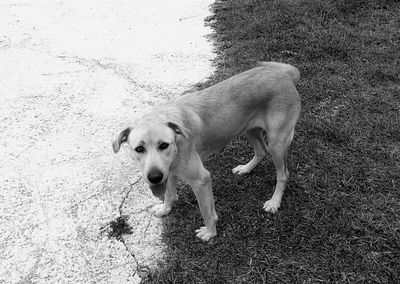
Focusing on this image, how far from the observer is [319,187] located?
4.35 metres

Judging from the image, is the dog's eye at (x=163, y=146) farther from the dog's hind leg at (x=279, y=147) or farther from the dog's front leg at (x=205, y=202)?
the dog's hind leg at (x=279, y=147)

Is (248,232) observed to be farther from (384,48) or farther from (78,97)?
(384,48)

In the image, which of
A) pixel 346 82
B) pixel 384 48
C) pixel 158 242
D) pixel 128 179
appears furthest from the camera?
pixel 384 48

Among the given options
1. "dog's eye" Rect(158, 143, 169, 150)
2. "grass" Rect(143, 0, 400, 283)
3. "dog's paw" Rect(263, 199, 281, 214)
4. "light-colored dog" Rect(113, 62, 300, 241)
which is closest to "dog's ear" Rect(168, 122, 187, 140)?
"light-colored dog" Rect(113, 62, 300, 241)

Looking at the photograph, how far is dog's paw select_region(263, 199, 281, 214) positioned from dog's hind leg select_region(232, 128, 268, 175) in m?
0.57

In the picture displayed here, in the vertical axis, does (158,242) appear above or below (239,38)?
below

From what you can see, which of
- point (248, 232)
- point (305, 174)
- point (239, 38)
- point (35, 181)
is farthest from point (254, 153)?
point (239, 38)

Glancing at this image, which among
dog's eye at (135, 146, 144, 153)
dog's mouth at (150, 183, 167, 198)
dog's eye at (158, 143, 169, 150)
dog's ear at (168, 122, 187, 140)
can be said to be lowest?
dog's mouth at (150, 183, 167, 198)

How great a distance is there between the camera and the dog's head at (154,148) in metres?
3.03

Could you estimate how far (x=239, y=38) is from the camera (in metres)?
7.47

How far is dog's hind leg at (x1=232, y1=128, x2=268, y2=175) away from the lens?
4.37m

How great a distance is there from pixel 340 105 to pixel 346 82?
64 cm

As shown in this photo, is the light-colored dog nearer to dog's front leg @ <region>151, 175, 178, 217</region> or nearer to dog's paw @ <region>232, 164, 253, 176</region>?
dog's front leg @ <region>151, 175, 178, 217</region>

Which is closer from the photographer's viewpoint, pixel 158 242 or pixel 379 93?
pixel 158 242
